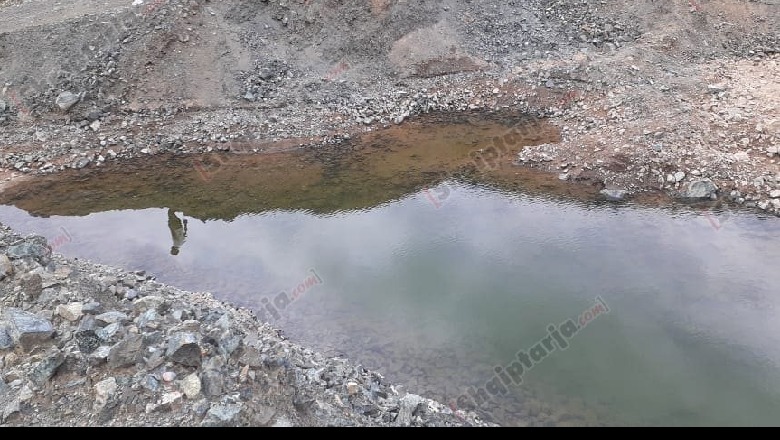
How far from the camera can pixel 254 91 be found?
20094mm

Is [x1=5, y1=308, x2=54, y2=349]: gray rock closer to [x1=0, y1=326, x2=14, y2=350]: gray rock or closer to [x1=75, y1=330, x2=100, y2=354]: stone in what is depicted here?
[x1=0, y1=326, x2=14, y2=350]: gray rock

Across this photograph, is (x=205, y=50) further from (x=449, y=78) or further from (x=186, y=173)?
(x=449, y=78)

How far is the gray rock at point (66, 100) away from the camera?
18.6 m

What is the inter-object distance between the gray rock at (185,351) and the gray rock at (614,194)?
11883 millimetres

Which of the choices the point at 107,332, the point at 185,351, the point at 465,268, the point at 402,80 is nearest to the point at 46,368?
the point at 107,332

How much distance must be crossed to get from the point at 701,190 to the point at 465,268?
7.21 meters

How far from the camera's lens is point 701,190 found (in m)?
14.9

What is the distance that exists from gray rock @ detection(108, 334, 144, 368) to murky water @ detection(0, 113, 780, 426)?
12.1 feet

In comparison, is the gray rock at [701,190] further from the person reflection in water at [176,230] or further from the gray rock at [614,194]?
the person reflection in water at [176,230]

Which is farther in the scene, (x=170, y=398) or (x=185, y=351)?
(x=185, y=351)

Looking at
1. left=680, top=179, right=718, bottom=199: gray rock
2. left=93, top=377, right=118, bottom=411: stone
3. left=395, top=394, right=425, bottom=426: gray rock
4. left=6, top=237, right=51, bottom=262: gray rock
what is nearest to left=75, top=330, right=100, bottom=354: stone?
left=93, top=377, right=118, bottom=411: stone

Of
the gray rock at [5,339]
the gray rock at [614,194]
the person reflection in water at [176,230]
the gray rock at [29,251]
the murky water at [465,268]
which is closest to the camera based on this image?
the gray rock at [5,339]

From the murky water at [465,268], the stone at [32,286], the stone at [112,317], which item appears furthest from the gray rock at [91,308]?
the murky water at [465,268]

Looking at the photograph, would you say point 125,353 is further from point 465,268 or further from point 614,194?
point 614,194
